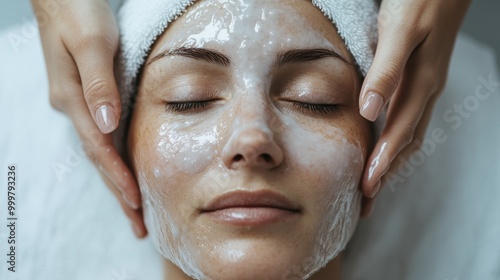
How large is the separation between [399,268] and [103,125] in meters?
0.79

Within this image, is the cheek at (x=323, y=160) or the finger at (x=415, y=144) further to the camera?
the finger at (x=415, y=144)

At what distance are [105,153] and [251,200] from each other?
0.36 m

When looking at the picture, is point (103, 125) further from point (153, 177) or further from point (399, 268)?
point (399, 268)

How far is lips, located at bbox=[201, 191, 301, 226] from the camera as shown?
3.29 ft

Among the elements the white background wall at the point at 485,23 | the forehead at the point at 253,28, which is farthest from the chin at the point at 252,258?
the white background wall at the point at 485,23

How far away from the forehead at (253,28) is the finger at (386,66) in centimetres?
8

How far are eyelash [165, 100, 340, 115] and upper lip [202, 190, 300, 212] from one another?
0.63 ft

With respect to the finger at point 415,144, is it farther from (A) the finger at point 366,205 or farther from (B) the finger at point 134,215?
(B) the finger at point 134,215

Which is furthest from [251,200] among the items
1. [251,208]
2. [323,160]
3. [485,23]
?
[485,23]

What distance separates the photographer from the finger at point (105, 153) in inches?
46.7

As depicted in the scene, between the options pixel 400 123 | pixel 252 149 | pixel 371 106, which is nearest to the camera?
pixel 252 149

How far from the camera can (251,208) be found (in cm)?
101

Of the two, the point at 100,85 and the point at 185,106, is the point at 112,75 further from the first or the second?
the point at 185,106

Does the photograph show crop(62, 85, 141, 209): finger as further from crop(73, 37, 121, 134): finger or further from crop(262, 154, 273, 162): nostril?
crop(262, 154, 273, 162): nostril
